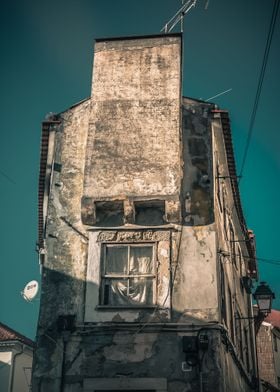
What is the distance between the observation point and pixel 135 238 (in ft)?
44.9

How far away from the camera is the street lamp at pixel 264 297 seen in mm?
17031

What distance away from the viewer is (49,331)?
13125 millimetres

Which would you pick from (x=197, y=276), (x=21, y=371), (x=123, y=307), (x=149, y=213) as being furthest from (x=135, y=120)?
(x=21, y=371)

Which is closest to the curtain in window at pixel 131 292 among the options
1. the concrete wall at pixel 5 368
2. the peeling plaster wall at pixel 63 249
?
the peeling plaster wall at pixel 63 249

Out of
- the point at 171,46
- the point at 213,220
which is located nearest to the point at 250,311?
the point at 213,220

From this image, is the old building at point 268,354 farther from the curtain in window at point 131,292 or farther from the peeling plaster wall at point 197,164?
the curtain in window at point 131,292

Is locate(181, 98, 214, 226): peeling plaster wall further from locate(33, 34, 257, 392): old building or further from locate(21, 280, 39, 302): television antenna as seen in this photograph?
locate(21, 280, 39, 302): television antenna

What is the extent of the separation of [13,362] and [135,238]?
18.5m

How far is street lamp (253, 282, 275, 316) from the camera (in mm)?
17031

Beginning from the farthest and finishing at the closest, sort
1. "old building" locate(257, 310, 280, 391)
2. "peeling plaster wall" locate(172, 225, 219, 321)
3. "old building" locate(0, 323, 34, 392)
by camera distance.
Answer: "old building" locate(257, 310, 280, 391) < "old building" locate(0, 323, 34, 392) < "peeling plaster wall" locate(172, 225, 219, 321)

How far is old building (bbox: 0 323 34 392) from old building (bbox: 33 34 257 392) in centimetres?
1627

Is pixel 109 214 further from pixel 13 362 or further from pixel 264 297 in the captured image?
pixel 13 362

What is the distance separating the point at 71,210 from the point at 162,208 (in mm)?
2471

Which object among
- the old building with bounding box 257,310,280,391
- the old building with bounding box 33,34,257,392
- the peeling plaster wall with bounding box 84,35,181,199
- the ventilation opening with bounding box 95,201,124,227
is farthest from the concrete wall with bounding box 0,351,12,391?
the peeling plaster wall with bounding box 84,35,181,199
